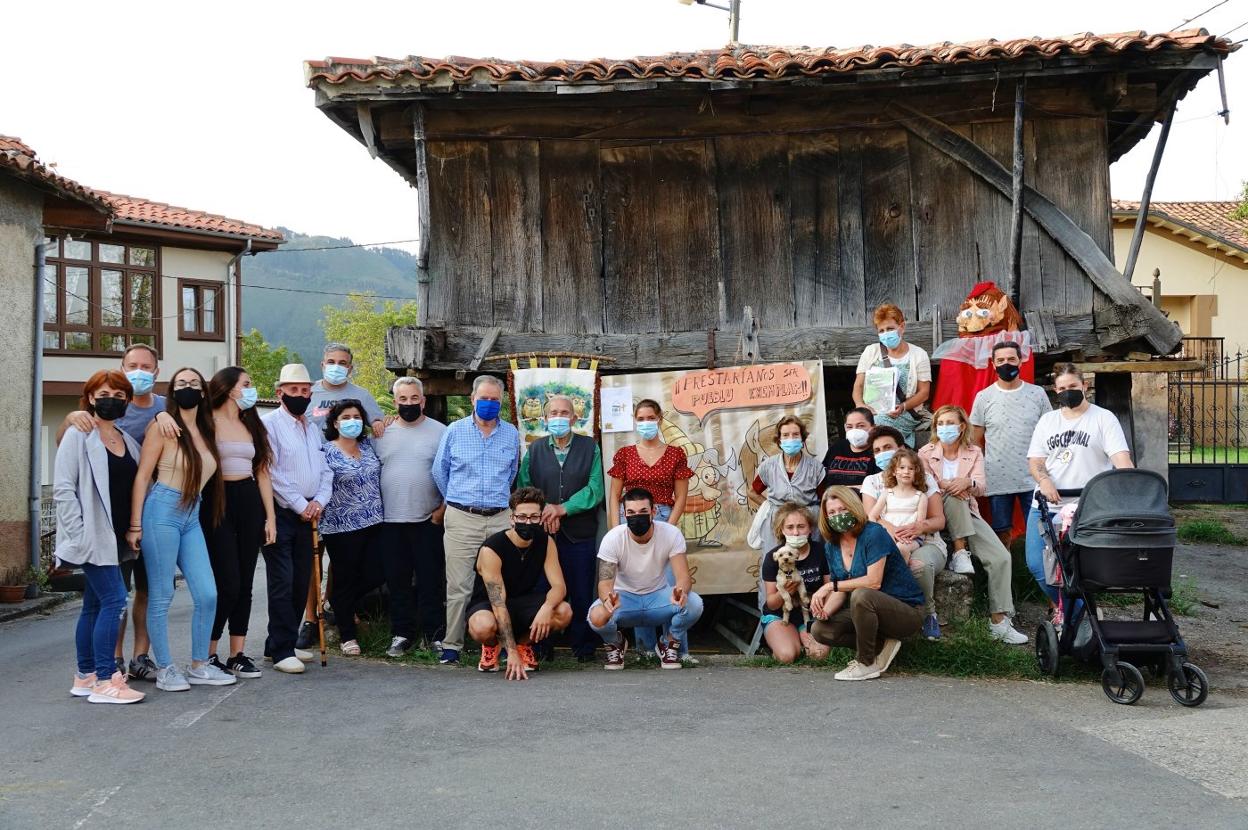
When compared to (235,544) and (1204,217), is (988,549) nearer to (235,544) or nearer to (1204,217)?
(235,544)

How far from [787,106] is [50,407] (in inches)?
959

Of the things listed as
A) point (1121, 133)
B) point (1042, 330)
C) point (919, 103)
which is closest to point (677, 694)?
point (1042, 330)

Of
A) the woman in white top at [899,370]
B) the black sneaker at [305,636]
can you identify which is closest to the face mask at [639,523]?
the woman in white top at [899,370]

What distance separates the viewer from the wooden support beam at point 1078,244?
10.3m

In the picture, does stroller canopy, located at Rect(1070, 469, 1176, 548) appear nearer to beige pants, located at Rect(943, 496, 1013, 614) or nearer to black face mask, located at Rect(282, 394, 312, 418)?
beige pants, located at Rect(943, 496, 1013, 614)

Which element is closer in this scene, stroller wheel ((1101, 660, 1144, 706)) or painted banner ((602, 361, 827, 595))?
stroller wheel ((1101, 660, 1144, 706))

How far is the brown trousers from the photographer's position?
7844 mm

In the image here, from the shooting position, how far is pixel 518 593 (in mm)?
→ 8539

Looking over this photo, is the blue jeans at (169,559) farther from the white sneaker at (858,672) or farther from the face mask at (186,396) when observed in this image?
the white sneaker at (858,672)

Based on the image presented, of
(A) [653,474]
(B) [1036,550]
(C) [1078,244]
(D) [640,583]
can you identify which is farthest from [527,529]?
(C) [1078,244]

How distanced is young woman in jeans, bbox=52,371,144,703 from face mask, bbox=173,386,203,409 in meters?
0.29

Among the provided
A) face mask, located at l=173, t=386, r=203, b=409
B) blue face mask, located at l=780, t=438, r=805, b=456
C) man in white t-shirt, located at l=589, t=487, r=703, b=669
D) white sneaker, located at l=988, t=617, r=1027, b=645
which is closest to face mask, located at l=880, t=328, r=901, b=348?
blue face mask, located at l=780, t=438, r=805, b=456

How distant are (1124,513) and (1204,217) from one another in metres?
29.4

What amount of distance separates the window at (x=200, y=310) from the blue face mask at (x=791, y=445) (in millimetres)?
26884
